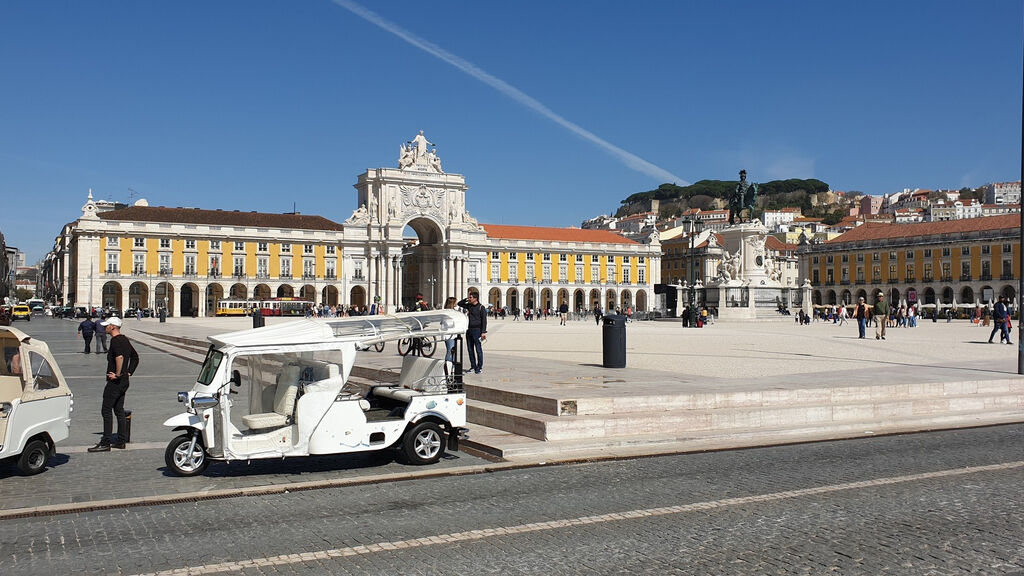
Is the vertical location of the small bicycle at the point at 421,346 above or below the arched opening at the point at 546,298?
below

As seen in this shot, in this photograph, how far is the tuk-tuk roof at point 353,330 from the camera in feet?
26.8

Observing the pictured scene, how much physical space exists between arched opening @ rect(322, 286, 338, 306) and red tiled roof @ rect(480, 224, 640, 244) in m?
20.0

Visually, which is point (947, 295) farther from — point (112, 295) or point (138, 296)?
point (112, 295)

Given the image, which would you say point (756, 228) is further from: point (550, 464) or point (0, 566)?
point (0, 566)

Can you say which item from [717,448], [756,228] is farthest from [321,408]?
[756,228]

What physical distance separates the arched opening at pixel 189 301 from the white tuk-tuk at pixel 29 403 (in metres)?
84.8

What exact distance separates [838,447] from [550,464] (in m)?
3.69

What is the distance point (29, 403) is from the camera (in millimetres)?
8203

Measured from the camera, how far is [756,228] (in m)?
50.9

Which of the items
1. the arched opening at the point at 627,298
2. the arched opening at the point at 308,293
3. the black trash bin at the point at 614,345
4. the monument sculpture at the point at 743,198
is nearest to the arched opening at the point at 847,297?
the arched opening at the point at 627,298

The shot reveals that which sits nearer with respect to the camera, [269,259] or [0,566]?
[0,566]

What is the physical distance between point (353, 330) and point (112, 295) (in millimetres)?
88877

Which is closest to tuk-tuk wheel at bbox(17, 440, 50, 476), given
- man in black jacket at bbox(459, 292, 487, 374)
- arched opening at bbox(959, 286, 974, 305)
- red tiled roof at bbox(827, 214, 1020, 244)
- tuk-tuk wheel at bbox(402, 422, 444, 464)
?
tuk-tuk wheel at bbox(402, 422, 444, 464)

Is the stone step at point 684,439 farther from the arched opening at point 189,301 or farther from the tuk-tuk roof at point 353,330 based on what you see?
the arched opening at point 189,301
